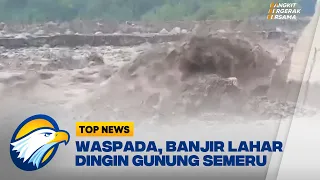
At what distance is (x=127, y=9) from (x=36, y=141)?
1.08 meters

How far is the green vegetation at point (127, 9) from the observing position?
2332mm

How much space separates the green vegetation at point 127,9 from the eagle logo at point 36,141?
2.24ft

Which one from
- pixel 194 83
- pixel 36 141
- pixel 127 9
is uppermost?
pixel 127 9

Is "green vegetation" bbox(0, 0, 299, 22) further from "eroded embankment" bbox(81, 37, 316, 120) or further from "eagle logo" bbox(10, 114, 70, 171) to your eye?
"eagle logo" bbox(10, 114, 70, 171)

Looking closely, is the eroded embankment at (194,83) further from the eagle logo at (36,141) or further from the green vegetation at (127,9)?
the eagle logo at (36,141)

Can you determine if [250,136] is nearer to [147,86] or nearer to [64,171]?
[147,86]

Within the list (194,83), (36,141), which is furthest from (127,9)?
(36,141)

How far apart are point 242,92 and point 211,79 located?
23 cm

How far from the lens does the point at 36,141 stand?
8.04ft

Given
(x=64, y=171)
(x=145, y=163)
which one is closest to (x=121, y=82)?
(x=145, y=163)

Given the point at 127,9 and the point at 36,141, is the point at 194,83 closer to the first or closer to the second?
the point at 127,9

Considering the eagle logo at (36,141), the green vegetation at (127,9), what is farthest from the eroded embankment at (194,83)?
the eagle logo at (36,141)

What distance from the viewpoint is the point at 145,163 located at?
2.47 metres

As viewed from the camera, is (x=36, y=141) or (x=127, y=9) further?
(x=36, y=141)
